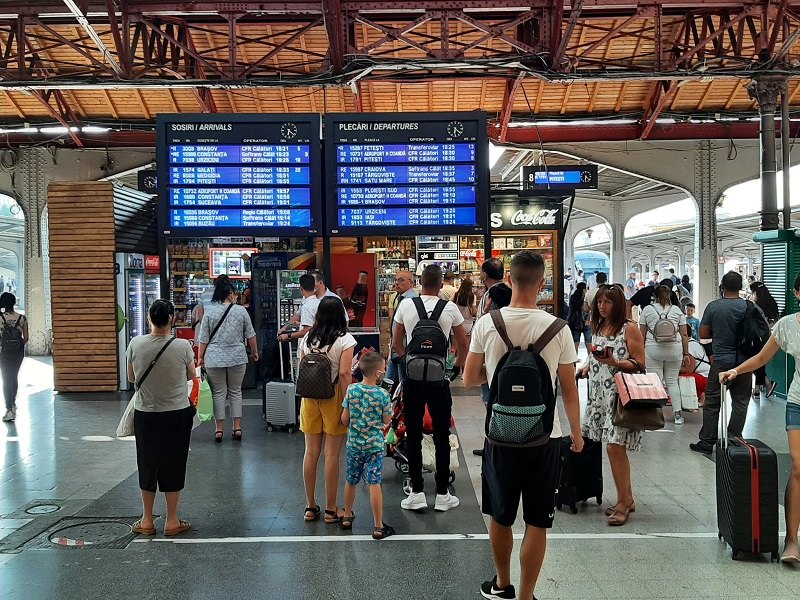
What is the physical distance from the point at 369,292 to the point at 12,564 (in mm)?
7045

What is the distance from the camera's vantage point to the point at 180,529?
15.4 feet

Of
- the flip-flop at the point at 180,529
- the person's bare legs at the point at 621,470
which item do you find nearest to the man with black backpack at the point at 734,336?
the person's bare legs at the point at 621,470

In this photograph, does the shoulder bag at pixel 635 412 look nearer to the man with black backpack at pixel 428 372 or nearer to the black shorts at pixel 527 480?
the man with black backpack at pixel 428 372

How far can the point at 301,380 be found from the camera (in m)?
4.64

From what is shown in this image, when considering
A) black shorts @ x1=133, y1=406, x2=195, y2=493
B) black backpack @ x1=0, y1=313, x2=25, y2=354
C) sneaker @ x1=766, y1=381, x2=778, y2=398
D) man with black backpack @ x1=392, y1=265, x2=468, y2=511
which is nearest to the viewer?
black shorts @ x1=133, y1=406, x2=195, y2=493

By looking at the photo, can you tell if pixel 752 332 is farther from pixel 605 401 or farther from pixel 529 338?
pixel 529 338

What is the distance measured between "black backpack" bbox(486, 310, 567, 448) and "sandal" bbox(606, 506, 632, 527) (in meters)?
1.88

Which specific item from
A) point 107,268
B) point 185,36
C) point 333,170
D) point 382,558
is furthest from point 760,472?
point 185,36

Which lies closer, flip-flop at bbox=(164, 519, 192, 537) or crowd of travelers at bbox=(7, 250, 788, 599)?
crowd of travelers at bbox=(7, 250, 788, 599)

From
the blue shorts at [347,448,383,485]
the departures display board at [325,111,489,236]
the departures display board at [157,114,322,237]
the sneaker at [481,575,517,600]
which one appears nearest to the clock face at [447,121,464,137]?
the departures display board at [325,111,489,236]

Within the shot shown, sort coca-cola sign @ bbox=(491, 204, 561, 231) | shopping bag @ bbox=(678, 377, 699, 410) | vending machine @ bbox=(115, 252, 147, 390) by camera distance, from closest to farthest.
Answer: shopping bag @ bbox=(678, 377, 699, 410) → vending machine @ bbox=(115, 252, 147, 390) → coca-cola sign @ bbox=(491, 204, 561, 231)

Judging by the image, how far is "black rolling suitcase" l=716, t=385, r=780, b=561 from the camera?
13.0 feet

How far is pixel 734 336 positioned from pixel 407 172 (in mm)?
3660

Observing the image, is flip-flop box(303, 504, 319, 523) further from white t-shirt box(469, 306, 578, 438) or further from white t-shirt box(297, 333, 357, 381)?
white t-shirt box(469, 306, 578, 438)
